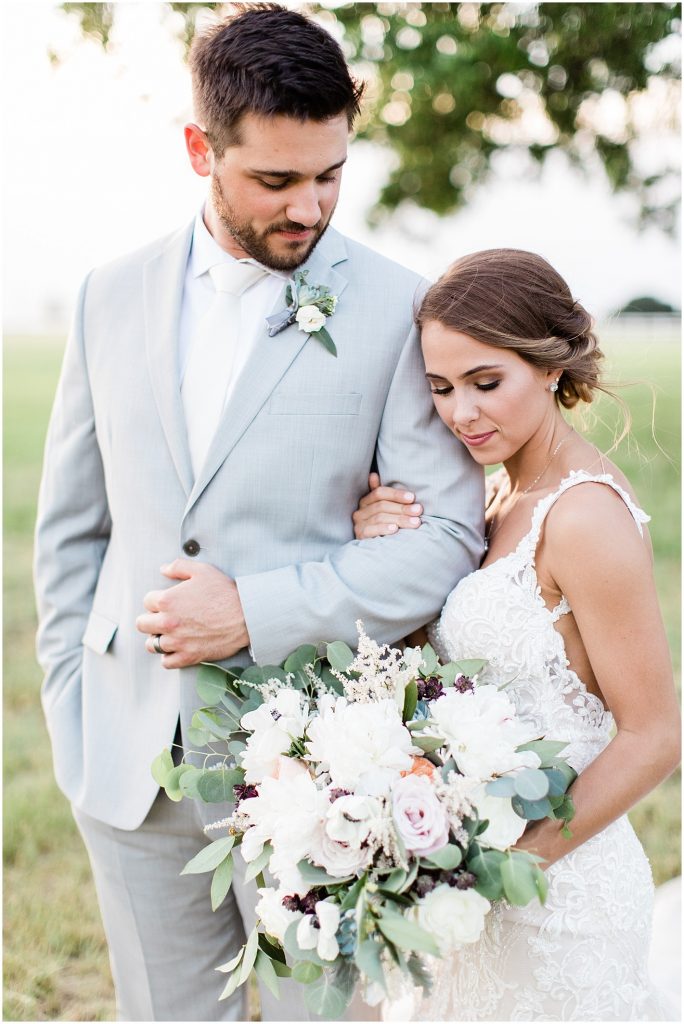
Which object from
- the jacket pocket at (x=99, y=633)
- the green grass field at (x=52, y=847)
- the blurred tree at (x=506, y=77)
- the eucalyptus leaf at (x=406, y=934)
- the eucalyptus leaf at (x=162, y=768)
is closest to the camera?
the eucalyptus leaf at (x=406, y=934)

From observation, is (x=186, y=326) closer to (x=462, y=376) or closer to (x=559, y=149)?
(x=462, y=376)

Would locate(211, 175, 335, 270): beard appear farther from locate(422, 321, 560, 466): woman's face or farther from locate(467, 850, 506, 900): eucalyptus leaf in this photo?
locate(467, 850, 506, 900): eucalyptus leaf

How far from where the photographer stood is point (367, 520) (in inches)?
99.0

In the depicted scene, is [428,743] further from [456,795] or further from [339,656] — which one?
[339,656]

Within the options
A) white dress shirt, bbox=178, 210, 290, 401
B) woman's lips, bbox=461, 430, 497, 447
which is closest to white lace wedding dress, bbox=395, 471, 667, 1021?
woman's lips, bbox=461, 430, 497, 447

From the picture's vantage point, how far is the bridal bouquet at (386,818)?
5.82 ft

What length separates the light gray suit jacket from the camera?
2385 mm

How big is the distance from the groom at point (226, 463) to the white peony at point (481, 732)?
0.47 meters

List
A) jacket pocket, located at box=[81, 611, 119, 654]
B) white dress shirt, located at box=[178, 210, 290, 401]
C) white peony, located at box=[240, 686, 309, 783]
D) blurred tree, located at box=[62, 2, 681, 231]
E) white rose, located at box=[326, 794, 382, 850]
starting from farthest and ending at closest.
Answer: blurred tree, located at box=[62, 2, 681, 231]
jacket pocket, located at box=[81, 611, 119, 654]
white dress shirt, located at box=[178, 210, 290, 401]
white peony, located at box=[240, 686, 309, 783]
white rose, located at box=[326, 794, 382, 850]

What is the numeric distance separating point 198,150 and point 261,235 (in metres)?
0.32

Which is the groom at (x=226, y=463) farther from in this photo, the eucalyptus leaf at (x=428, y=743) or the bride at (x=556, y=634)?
the eucalyptus leaf at (x=428, y=743)

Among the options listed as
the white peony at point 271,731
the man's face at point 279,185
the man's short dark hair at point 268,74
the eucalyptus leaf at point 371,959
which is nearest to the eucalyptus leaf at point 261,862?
the white peony at point 271,731

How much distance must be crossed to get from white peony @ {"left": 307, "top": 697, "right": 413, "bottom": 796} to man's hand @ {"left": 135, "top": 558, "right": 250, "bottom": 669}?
52cm

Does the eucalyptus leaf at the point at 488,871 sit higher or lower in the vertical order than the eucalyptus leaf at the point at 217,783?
higher
